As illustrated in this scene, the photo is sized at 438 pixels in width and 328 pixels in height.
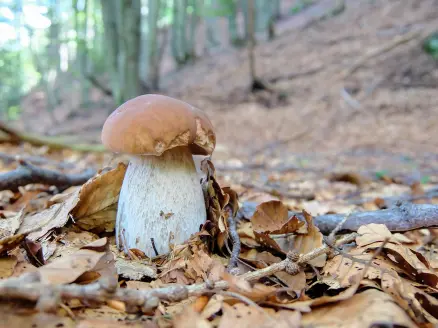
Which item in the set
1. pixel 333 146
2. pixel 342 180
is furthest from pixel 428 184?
pixel 333 146

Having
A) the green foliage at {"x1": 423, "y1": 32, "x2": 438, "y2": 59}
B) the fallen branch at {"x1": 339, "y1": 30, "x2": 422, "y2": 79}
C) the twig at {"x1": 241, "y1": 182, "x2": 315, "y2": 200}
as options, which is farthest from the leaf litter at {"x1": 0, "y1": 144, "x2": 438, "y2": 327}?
the fallen branch at {"x1": 339, "y1": 30, "x2": 422, "y2": 79}

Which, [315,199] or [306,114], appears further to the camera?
[306,114]

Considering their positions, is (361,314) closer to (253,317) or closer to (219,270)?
(253,317)

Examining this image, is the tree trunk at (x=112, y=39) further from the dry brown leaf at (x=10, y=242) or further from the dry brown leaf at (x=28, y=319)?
the dry brown leaf at (x=28, y=319)

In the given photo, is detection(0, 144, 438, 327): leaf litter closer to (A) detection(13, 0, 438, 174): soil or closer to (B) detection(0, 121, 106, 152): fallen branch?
(B) detection(0, 121, 106, 152): fallen branch

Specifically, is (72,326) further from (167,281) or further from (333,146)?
(333,146)

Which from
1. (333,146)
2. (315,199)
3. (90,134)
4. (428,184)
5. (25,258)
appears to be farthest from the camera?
(90,134)
